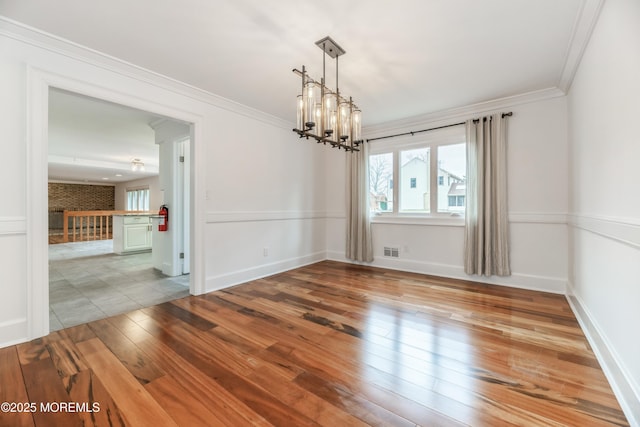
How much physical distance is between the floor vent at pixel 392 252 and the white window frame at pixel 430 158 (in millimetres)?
464

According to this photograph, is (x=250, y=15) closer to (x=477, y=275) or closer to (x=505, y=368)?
(x=505, y=368)

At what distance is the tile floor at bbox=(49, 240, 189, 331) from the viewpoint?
8.45 ft

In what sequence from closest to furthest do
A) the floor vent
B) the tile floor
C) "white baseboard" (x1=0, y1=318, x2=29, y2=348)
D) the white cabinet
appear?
1. "white baseboard" (x1=0, y1=318, x2=29, y2=348)
2. the tile floor
3. the floor vent
4. the white cabinet

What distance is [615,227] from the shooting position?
1548 mm

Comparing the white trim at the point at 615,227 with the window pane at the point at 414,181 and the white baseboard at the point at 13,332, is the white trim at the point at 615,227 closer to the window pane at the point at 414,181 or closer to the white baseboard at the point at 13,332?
the window pane at the point at 414,181

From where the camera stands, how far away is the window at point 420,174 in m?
3.79

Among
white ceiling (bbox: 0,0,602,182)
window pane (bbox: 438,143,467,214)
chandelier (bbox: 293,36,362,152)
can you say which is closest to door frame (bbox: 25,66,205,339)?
white ceiling (bbox: 0,0,602,182)

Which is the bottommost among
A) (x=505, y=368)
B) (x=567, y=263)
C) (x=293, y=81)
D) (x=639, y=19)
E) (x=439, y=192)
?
(x=505, y=368)

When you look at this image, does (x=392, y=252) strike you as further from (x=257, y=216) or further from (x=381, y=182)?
(x=257, y=216)

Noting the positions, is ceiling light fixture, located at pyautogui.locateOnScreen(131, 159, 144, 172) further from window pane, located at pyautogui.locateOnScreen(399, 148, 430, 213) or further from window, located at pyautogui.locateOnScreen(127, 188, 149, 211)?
window pane, located at pyautogui.locateOnScreen(399, 148, 430, 213)

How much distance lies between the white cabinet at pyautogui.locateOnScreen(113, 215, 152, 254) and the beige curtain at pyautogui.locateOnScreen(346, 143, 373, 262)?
4798 mm

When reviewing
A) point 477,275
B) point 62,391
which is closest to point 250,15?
point 62,391

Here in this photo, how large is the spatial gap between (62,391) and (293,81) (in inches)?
120

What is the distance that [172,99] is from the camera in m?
2.86
